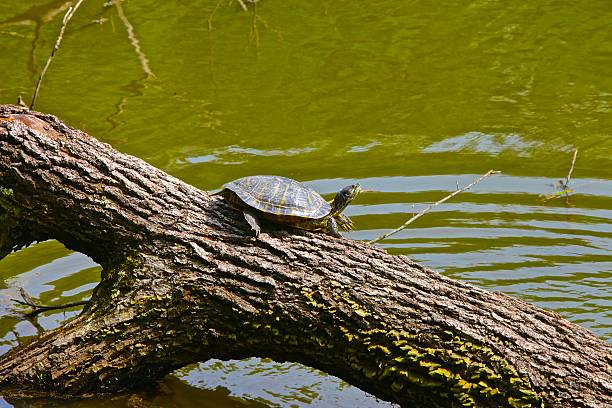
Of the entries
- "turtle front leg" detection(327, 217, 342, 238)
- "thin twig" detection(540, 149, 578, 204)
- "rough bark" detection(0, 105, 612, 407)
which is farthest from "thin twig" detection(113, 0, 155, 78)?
"turtle front leg" detection(327, 217, 342, 238)

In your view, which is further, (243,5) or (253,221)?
(243,5)

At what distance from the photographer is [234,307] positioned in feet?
16.9

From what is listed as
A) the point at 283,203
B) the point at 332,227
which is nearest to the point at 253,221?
the point at 283,203

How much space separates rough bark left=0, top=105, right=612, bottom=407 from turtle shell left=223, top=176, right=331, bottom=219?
154 mm

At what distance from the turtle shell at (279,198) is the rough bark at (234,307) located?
15 centimetres

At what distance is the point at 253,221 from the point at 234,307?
1.62 feet

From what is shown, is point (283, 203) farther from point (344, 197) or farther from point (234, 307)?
point (234, 307)

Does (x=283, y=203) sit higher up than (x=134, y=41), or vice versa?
(x=134, y=41)

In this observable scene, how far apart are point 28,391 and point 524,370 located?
280 cm

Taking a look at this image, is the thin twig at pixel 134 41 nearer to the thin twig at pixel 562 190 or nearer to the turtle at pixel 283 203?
the thin twig at pixel 562 190

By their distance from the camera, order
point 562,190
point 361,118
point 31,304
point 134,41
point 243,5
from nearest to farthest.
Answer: point 31,304 < point 562,190 < point 361,118 < point 134,41 < point 243,5

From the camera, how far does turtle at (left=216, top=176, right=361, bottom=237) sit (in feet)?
17.3

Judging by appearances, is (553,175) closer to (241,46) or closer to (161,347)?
(161,347)

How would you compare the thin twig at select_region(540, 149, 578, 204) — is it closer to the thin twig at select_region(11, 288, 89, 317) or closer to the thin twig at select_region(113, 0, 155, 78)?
the thin twig at select_region(11, 288, 89, 317)
